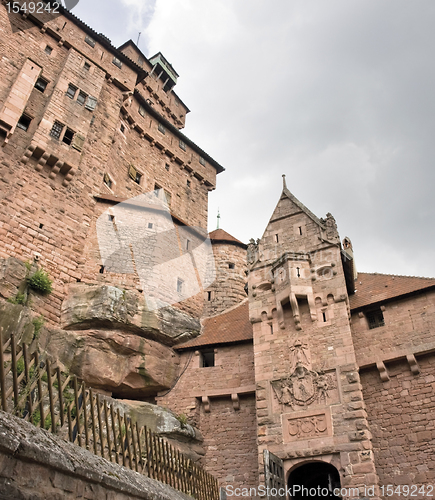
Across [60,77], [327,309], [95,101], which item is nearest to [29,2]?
[60,77]

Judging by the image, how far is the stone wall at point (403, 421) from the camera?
1293 cm

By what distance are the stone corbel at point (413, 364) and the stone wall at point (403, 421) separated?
0.15 m

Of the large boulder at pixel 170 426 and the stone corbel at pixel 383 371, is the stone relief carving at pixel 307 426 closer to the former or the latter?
the stone corbel at pixel 383 371

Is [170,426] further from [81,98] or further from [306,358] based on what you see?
[81,98]

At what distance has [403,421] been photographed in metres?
13.8

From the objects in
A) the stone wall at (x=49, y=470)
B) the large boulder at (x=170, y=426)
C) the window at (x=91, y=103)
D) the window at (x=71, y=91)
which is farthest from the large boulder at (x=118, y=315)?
the stone wall at (x=49, y=470)

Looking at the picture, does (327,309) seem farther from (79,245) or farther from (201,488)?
(79,245)

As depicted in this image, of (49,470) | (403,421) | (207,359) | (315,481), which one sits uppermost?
(207,359)

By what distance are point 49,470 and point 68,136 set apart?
21.5m

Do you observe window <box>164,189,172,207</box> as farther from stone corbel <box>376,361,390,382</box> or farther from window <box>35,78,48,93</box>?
stone corbel <box>376,361,390,382</box>

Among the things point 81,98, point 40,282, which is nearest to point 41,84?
point 81,98

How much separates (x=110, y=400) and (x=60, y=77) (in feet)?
61.9

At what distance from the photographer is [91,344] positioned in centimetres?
1691

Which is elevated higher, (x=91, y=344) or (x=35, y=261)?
(x=35, y=261)
